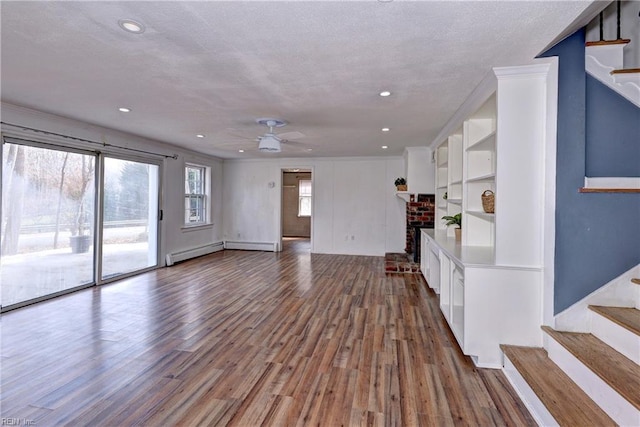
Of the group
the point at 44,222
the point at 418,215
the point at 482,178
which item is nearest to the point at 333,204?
the point at 418,215

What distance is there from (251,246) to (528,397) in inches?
276

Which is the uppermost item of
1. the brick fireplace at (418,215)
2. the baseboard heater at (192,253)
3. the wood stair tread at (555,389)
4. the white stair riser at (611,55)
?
the white stair riser at (611,55)

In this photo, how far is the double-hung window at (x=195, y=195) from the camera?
713cm

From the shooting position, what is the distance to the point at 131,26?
1912 millimetres

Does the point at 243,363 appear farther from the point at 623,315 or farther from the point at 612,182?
the point at 612,182

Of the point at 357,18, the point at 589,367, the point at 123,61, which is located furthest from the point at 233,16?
the point at 589,367

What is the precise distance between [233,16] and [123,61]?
46.9 inches

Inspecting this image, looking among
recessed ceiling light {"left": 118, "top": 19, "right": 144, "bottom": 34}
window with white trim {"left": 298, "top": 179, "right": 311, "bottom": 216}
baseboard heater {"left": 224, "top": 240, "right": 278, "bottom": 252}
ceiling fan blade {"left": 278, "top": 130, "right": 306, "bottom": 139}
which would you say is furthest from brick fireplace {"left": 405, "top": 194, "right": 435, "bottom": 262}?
window with white trim {"left": 298, "top": 179, "right": 311, "bottom": 216}

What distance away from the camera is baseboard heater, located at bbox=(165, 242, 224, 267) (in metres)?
6.30

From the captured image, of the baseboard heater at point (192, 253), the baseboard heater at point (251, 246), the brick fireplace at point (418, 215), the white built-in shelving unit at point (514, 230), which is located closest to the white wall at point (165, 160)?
the baseboard heater at point (192, 253)

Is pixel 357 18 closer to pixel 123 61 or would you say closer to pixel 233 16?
pixel 233 16

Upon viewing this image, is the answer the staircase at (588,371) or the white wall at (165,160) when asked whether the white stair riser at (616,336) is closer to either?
the staircase at (588,371)

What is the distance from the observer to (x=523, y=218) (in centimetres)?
247

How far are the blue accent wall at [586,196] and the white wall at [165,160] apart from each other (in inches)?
211
